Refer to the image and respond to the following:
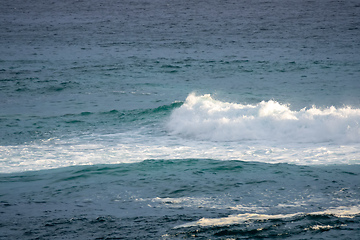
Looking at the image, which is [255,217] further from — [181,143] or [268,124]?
[268,124]

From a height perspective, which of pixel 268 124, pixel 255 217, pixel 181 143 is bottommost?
pixel 255 217

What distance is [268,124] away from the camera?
44.3ft

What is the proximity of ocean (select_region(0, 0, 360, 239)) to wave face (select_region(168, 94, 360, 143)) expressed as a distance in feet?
0.16

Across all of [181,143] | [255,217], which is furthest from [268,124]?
[255,217]

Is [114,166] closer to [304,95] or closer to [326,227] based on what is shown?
[326,227]

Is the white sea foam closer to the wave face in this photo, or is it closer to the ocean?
the ocean

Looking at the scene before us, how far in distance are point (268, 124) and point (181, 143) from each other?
2.62 meters

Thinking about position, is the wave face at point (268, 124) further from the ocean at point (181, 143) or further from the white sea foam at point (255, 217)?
the white sea foam at point (255, 217)

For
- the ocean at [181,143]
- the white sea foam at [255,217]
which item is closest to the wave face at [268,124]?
the ocean at [181,143]

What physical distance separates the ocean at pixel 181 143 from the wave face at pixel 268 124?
0.05 meters

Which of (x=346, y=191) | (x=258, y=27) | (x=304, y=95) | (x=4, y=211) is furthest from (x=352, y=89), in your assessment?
(x=258, y=27)

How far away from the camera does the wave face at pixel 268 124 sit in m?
12.5

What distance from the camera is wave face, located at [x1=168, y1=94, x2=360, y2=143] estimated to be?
12.5 metres

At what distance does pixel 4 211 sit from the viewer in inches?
292
